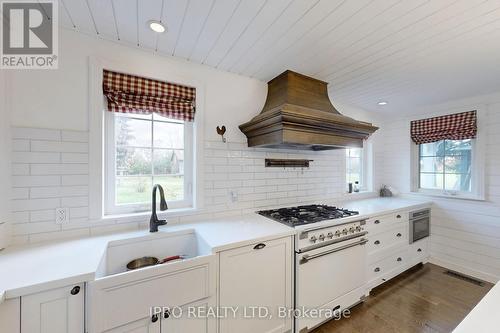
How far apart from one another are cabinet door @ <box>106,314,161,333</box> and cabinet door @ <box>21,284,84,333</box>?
18 centimetres

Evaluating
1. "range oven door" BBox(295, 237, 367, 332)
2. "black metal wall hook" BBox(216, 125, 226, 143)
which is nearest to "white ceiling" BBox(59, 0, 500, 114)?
"black metal wall hook" BBox(216, 125, 226, 143)

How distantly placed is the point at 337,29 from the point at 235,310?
6.78 feet

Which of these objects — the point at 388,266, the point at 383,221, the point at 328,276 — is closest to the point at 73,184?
the point at 328,276

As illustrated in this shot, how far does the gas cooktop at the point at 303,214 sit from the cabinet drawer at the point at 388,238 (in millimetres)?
486

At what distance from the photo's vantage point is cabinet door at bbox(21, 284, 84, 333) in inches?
35.7

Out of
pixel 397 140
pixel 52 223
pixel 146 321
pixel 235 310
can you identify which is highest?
pixel 397 140

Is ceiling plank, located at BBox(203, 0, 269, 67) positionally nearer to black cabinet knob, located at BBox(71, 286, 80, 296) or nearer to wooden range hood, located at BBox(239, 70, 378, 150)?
wooden range hood, located at BBox(239, 70, 378, 150)

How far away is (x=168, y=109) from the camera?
1779mm

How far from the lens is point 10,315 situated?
0.87 metres

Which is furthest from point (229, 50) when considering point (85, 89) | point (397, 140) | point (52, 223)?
point (397, 140)

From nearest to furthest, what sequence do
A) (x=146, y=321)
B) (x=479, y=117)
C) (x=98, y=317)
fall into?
(x=98, y=317), (x=146, y=321), (x=479, y=117)

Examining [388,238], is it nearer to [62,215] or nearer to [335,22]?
[335,22]

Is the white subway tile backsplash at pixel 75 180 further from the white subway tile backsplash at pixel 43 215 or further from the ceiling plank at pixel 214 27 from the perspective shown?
the ceiling plank at pixel 214 27

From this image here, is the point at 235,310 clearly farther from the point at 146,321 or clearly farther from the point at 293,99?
the point at 293,99
